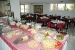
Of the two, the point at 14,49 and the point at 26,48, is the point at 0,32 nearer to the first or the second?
the point at 14,49

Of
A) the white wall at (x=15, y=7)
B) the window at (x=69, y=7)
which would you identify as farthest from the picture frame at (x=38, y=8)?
the white wall at (x=15, y=7)

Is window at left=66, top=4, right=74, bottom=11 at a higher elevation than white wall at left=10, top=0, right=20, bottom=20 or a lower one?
higher

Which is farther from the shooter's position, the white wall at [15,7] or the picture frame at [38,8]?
the picture frame at [38,8]

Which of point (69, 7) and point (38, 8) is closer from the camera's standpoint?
point (69, 7)

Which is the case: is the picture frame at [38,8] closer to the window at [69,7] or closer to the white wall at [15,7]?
the window at [69,7]

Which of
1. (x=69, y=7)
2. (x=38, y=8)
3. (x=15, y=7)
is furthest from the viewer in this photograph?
(x=38, y=8)

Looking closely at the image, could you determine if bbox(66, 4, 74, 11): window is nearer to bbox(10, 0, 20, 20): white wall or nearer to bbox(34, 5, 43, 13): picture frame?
bbox(34, 5, 43, 13): picture frame

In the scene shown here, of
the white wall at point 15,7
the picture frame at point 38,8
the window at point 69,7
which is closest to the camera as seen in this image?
the white wall at point 15,7

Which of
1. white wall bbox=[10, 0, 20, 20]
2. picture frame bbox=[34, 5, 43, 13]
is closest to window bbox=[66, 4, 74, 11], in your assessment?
picture frame bbox=[34, 5, 43, 13]

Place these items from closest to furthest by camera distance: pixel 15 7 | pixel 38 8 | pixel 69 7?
pixel 15 7 < pixel 69 7 < pixel 38 8

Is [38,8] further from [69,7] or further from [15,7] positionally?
[15,7]

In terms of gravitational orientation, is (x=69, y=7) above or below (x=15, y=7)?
above

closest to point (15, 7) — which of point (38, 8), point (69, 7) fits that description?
point (69, 7)

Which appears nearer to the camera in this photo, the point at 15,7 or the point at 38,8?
the point at 15,7
